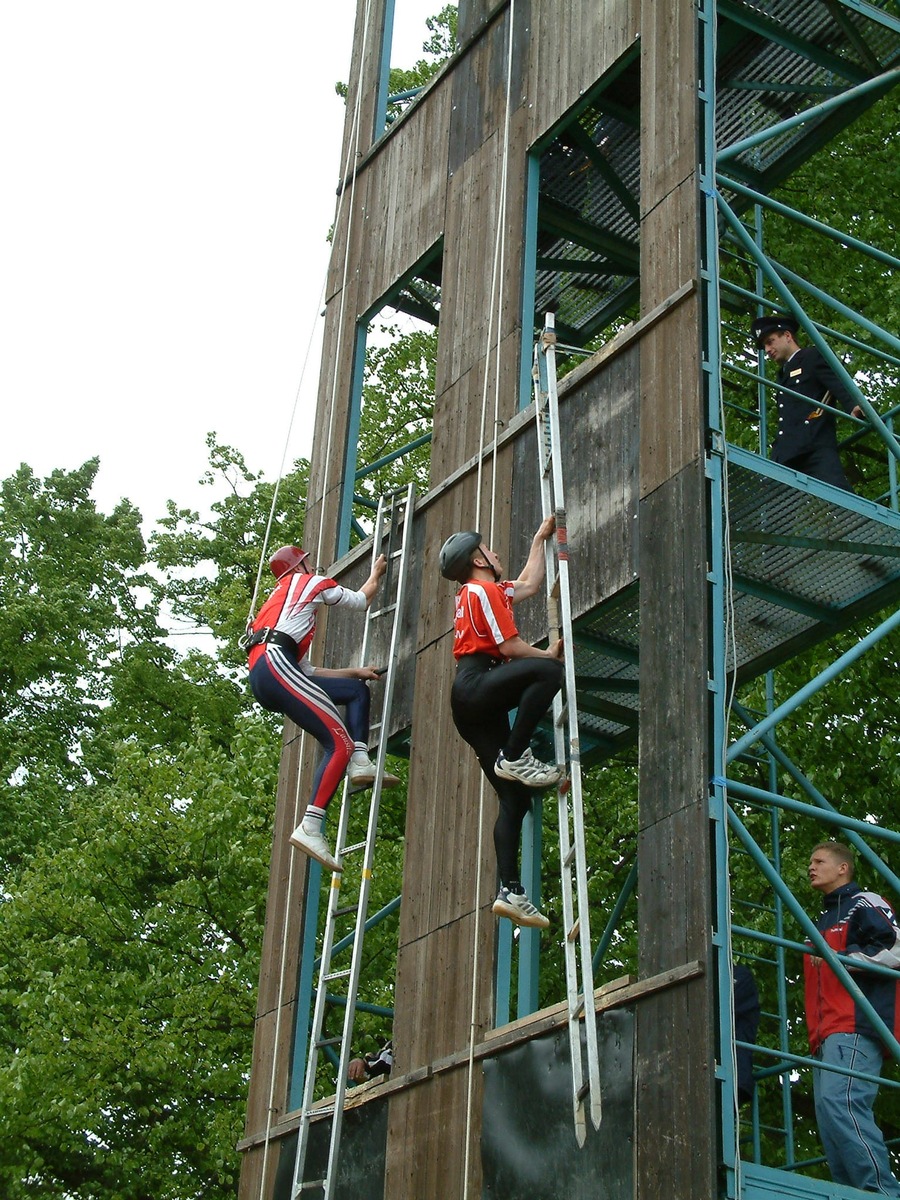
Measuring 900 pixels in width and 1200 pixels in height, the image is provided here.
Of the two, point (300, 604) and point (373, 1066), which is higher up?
point (300, 604)

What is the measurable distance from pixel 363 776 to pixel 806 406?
3810 mm

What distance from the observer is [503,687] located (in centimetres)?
1009

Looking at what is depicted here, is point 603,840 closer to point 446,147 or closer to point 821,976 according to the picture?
point 446,147

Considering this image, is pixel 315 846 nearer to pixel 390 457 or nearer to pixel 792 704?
pixel 792 704

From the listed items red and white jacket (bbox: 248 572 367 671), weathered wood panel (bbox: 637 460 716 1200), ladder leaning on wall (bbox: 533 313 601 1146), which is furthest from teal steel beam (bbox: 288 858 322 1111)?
weathered wood panel (bbox: 637 460 716 1200)

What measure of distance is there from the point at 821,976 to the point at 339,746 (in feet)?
12.8

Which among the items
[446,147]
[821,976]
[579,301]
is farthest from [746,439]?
[821,976]

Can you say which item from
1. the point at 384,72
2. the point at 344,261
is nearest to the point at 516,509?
the point at 344,261

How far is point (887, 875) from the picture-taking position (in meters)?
10.8

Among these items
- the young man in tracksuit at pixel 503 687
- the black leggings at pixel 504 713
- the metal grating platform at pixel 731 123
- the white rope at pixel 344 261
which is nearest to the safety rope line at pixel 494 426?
the metal grating platform at pixel 731 123

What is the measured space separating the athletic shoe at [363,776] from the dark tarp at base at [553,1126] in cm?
236

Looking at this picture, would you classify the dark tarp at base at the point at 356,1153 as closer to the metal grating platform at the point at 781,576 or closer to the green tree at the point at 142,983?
the metal grating platform at the point at 781,576

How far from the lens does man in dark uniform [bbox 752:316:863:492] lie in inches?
436

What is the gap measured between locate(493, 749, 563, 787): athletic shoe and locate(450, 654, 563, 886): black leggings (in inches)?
2.0
